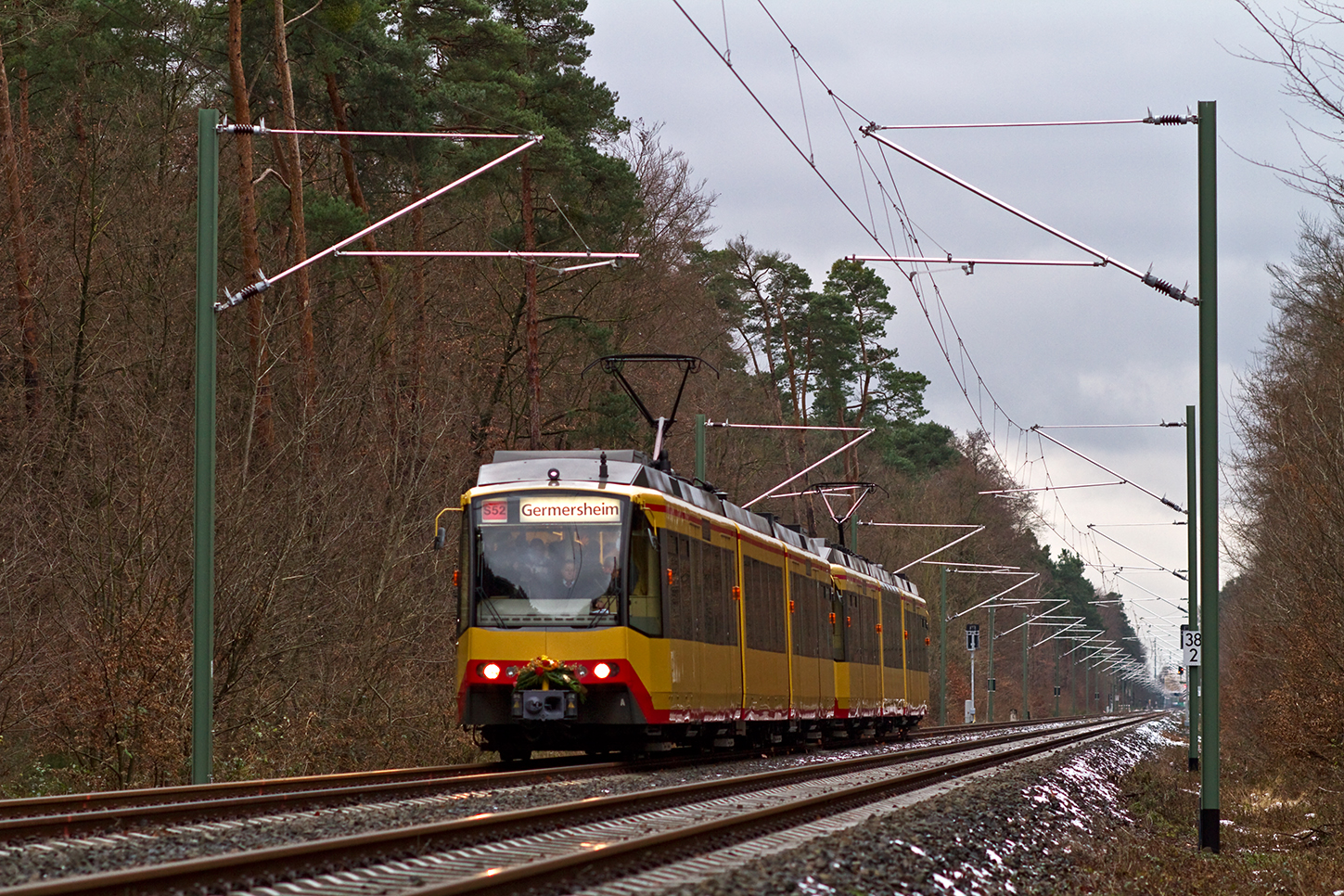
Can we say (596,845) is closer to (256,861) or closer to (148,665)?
(256,861)

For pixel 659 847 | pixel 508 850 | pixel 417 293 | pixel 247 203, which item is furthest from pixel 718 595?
pixel 417 293

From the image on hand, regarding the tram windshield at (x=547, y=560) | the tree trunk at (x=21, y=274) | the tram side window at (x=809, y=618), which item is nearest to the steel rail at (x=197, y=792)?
the tram windshield at (x=547, y=560)

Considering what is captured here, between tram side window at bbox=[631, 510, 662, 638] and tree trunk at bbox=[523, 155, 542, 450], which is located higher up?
tree trunk at bbox=[523, 155, 542, 450]

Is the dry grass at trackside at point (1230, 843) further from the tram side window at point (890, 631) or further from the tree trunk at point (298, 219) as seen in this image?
the tree trunk at point (298, 219)

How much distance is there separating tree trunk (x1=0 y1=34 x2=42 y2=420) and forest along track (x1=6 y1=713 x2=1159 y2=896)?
515 inches

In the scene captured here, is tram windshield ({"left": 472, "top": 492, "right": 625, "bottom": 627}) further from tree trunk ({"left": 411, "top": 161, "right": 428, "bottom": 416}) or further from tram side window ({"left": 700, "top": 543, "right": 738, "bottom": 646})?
tree trunk ({"left": 411, "top": 161, "right": 428, "bottom": 416})

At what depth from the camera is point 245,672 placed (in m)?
19.5

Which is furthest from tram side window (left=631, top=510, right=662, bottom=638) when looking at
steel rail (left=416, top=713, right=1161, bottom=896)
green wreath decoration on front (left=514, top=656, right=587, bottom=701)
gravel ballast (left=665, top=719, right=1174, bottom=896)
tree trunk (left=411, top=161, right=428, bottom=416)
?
tree trunk (left=411, top=161, right=428, bottom=416)

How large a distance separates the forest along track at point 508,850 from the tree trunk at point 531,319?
17.5 meters

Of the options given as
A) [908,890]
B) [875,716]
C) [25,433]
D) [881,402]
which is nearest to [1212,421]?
[908,890]

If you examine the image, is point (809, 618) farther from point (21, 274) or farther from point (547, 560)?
point (21, 274)

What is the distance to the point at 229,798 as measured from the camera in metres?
13.1

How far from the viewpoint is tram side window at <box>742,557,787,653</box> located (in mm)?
22438

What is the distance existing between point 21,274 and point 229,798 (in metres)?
13.3
